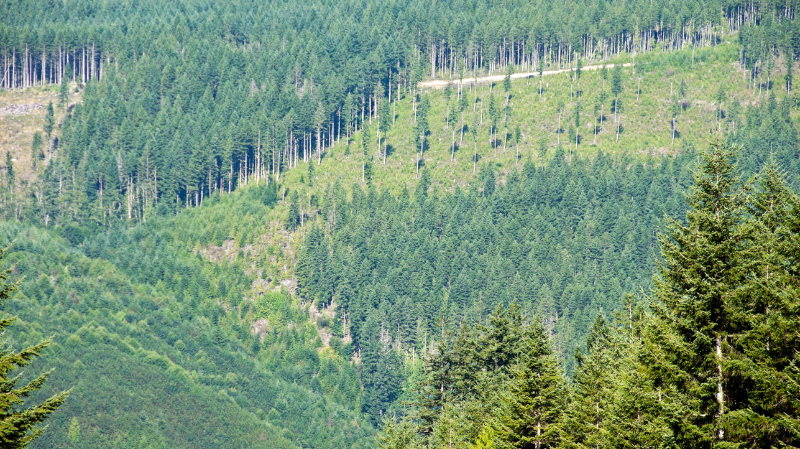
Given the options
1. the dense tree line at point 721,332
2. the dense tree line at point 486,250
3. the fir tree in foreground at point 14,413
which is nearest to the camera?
the fir tree in foreground at point 14,413

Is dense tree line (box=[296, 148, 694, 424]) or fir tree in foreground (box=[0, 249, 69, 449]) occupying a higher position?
fir tree in foreground (box=[0, 249, 69, 449])

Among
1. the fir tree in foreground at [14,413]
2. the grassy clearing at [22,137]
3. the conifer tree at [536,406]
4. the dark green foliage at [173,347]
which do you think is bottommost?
the dark green foliage at [173,347]

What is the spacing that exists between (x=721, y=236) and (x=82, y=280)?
125687 millimetres

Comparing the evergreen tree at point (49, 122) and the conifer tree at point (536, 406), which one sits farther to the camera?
the evergreen tree at point (49, 122)

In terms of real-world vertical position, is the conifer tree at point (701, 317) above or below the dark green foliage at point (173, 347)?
above

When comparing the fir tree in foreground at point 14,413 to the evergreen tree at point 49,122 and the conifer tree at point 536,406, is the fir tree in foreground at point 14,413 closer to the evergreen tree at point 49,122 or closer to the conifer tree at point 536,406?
the conifer tree at point 536,406

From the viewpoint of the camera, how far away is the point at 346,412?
133 m

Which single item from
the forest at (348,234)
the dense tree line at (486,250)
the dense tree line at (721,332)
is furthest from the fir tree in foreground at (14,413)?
the dense tree line at (486,250)

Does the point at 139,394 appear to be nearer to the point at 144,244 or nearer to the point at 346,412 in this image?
the point at 346,412

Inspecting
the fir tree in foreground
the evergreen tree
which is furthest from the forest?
the fir tree in foreground

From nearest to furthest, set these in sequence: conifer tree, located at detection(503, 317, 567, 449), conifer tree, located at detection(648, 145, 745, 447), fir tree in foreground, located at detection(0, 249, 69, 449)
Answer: fir tree in foreground, located at detection(0, 249, 69, 449), conifer tree, located at detection(648, 145, 745, 447), conifer tree, located at detection(503, 317, 567, 449)

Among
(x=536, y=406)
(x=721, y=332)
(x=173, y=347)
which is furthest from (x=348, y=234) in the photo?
(x=721, y=332)

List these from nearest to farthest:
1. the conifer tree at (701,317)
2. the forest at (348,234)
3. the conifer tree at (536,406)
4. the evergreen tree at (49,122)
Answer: the conifer tree at (701,317) → the conifer tree at (536,406) → the forest at (348,234) → the evergreen tree at (49,122)

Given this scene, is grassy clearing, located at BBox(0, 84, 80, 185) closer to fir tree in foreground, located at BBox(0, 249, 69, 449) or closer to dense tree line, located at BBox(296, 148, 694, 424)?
dense tree line, located at BBox(296, 148, 694, 424)
